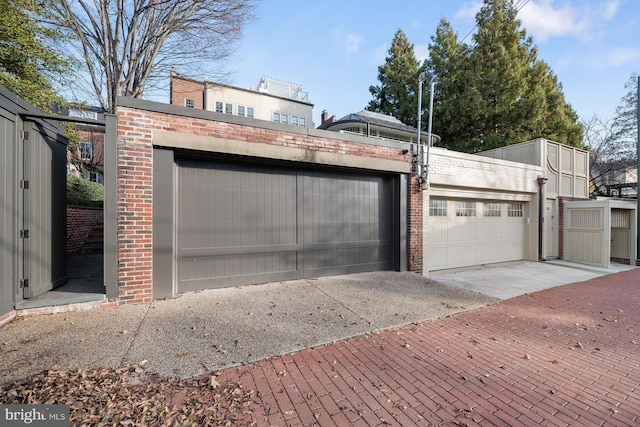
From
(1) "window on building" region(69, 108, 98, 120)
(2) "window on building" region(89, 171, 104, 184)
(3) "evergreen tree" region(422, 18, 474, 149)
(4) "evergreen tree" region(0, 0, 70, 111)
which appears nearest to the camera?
(4) "evergreen tree" region(0, 0, 70, 111)

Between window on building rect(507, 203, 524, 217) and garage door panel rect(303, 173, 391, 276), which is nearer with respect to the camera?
garage door panel rect(303, 173, 391, 276)

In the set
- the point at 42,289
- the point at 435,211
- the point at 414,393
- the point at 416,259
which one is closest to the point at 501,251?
the point at 435,211

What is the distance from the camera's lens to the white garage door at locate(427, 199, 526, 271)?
788 centimetres

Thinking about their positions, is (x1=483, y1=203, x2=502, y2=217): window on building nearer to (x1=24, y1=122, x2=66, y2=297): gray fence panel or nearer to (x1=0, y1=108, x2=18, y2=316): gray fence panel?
(x1=24, y1=122, x2=66, y2=297): gray fence panel

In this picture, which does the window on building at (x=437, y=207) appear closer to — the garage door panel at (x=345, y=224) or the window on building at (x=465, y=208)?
the window on building at (x=465, y=208)

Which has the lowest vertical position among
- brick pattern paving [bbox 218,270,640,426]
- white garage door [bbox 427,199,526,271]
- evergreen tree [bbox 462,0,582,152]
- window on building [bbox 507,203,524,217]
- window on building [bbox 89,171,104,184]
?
brick pattern paving [bbox 218,270,640,426]

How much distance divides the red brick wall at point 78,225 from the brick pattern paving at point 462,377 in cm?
839

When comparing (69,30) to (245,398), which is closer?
(245,398)

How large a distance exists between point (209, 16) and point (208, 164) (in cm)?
752

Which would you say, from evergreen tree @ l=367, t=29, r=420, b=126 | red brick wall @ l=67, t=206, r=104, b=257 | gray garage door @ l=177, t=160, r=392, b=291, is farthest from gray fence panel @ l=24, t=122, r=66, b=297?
evergreen tree @ l=367, t=29, r=420, b=126

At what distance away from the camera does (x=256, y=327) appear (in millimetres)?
3643

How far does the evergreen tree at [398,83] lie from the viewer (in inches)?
712

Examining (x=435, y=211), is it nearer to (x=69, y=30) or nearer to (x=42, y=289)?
(x=42, y=289)

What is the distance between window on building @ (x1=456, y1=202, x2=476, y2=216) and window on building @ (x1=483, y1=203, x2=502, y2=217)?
1.96 feet
